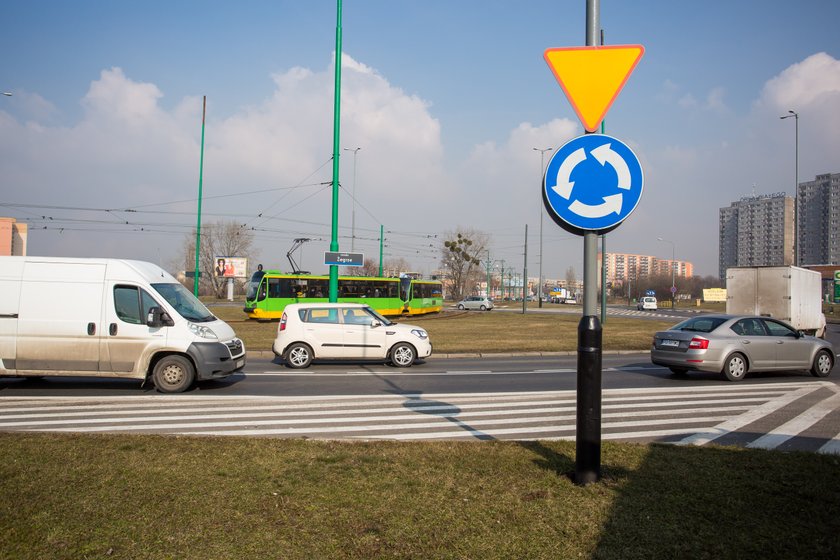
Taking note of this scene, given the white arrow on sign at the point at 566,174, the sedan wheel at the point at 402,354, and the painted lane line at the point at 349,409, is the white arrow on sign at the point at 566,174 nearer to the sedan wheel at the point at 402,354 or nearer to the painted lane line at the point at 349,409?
the painted lane line at the point at 349,409

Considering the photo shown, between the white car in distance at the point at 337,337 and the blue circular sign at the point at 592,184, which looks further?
the white car in distance at the point at 337,337

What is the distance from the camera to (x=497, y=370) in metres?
15.1

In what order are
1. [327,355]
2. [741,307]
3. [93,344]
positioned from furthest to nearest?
[741,307] < [327,355] < [93,344]

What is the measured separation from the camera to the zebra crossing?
729 centimetres

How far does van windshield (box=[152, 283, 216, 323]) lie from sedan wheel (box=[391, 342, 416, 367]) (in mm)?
4869

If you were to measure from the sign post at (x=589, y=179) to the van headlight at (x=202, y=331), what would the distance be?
8.09 metres

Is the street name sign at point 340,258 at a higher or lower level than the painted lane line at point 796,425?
higher

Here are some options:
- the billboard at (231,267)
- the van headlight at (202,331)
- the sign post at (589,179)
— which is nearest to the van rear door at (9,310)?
the van headlight at (202,331)

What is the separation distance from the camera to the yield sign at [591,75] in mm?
4781

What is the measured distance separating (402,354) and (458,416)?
22.5ft

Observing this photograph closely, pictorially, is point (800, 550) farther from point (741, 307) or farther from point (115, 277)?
point (741, 307)

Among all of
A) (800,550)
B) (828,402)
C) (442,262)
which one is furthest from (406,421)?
(442,262)

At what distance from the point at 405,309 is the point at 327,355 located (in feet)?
103

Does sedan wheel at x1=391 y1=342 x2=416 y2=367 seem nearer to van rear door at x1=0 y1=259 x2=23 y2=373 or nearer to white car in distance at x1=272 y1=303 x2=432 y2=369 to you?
white car in distance at x1=272 y1=303 x2=432 y2=369
